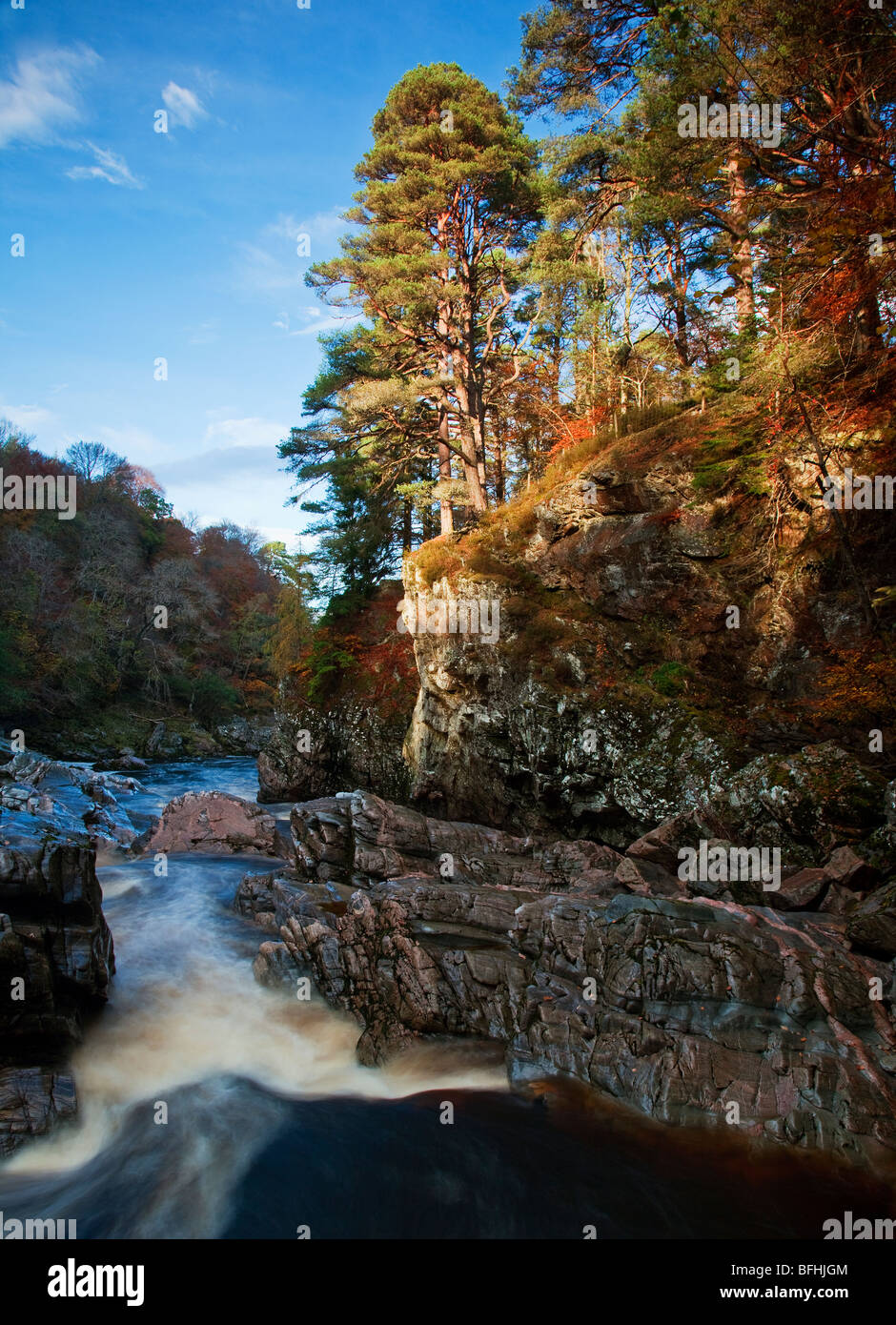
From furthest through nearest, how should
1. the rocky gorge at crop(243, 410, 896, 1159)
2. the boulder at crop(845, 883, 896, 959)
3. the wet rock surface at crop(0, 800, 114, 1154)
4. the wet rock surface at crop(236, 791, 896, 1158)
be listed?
1. the boulder at crop(845, 883, 896, 959)
2. the rocky gorge at crop(243, 410, 896, 1159)
3. the wet rock surface at crop(0, 800, 114, 1154)
4. the wet rock surface at crop(236, 791, 896, 1158)

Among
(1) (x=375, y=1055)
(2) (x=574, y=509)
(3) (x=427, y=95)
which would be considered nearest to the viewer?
(1) (x=375, y=1055)

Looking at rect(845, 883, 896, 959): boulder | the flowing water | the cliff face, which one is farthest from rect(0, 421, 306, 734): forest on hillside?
rect(845, 883, 896, 959): boulder

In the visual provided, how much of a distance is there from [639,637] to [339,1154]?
1070 cm

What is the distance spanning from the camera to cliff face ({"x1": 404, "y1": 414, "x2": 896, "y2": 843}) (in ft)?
37.6

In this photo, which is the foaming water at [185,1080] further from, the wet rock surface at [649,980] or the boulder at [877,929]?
the boulder at [877,929]

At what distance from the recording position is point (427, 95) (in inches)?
652

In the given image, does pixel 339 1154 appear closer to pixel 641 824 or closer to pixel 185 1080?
pixel 185 1080

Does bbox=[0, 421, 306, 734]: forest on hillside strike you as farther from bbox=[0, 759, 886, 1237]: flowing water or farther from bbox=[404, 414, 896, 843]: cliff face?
bbox=[0, 759, 886, 1237]: flowing water

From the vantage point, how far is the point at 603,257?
19734mm

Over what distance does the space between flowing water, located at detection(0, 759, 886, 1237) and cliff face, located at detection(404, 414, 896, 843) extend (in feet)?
20.9

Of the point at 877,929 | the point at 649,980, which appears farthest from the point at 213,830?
the point at 877,929
